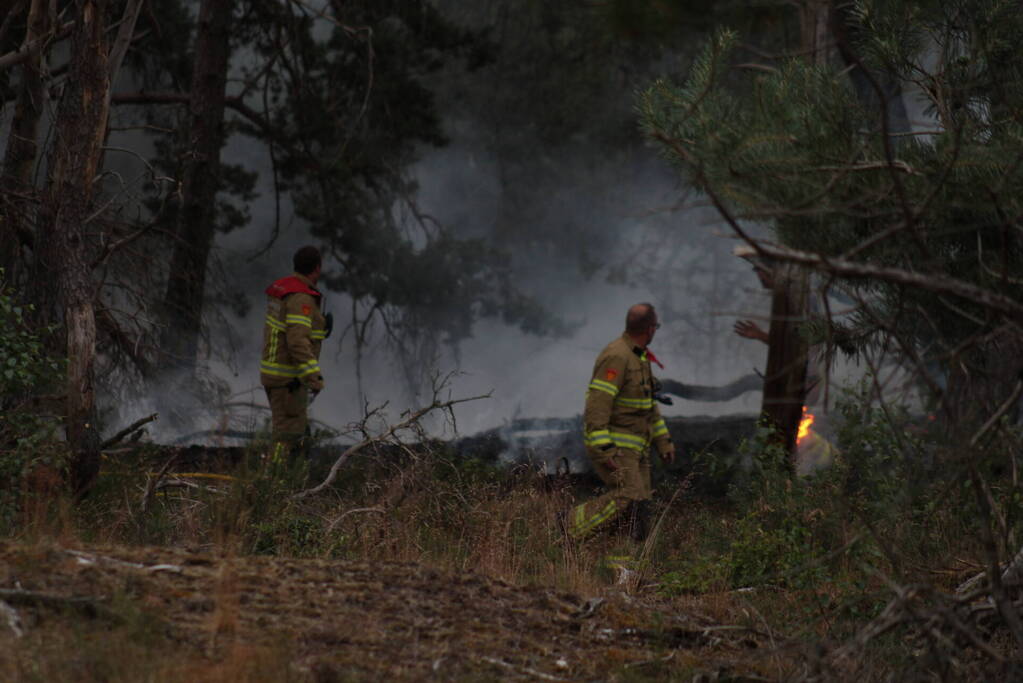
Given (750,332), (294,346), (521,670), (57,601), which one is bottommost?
(521,670)

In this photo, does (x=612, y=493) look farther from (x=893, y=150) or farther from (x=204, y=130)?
(x=204, y=130)

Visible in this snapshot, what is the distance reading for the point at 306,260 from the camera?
7.45 metres

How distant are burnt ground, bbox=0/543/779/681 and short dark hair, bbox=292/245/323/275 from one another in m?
3.67

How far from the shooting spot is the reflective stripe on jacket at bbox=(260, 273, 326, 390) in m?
7.40

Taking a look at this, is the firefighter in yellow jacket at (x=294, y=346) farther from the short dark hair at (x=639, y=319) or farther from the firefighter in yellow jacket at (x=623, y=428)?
the short dark hair at (x=639, y=319)

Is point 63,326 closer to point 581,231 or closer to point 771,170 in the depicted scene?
point 771,170

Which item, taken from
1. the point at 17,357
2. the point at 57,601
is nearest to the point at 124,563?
the point at 57,601

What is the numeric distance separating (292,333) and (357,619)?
4.12 metres

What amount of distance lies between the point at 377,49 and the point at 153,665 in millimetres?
10307

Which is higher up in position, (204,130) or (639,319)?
(204,130)

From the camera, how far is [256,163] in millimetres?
19250

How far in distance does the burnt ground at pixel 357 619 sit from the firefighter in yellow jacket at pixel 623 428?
248 cm

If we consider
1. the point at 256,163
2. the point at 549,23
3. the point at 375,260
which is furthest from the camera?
the point at 256,163

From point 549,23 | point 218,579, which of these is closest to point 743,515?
point 218,579
